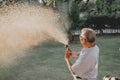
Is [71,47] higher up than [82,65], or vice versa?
[82,65]

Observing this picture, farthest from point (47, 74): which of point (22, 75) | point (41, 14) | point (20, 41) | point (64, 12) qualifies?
point (64, 12)

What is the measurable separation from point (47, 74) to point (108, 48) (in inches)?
321

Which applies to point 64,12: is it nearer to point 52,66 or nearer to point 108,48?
point 108,48

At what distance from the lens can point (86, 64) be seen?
17.9ft

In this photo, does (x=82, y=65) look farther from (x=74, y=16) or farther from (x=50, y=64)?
(x=74, y=16)

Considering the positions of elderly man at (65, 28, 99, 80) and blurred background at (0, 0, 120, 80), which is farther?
blurred background at (0, 0, 120, 80)

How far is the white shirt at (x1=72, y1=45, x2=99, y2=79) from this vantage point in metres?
5.44

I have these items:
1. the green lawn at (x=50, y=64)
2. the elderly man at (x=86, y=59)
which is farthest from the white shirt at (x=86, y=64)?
the green lawn at (x=50, y=64)

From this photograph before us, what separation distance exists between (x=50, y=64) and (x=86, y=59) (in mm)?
11718

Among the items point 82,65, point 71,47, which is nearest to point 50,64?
point 71,47

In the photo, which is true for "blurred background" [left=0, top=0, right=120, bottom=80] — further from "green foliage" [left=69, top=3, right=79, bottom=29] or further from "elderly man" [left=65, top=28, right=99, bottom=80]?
"elderly man" [left=65, top=28, right=99, bottom=80]

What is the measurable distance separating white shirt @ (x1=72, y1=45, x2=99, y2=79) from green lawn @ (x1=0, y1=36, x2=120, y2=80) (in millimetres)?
8065

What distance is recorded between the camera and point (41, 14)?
27500 millimetres

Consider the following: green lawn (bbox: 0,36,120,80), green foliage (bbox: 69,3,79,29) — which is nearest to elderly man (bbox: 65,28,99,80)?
green lawn (bbox: 0,36,120,80)
